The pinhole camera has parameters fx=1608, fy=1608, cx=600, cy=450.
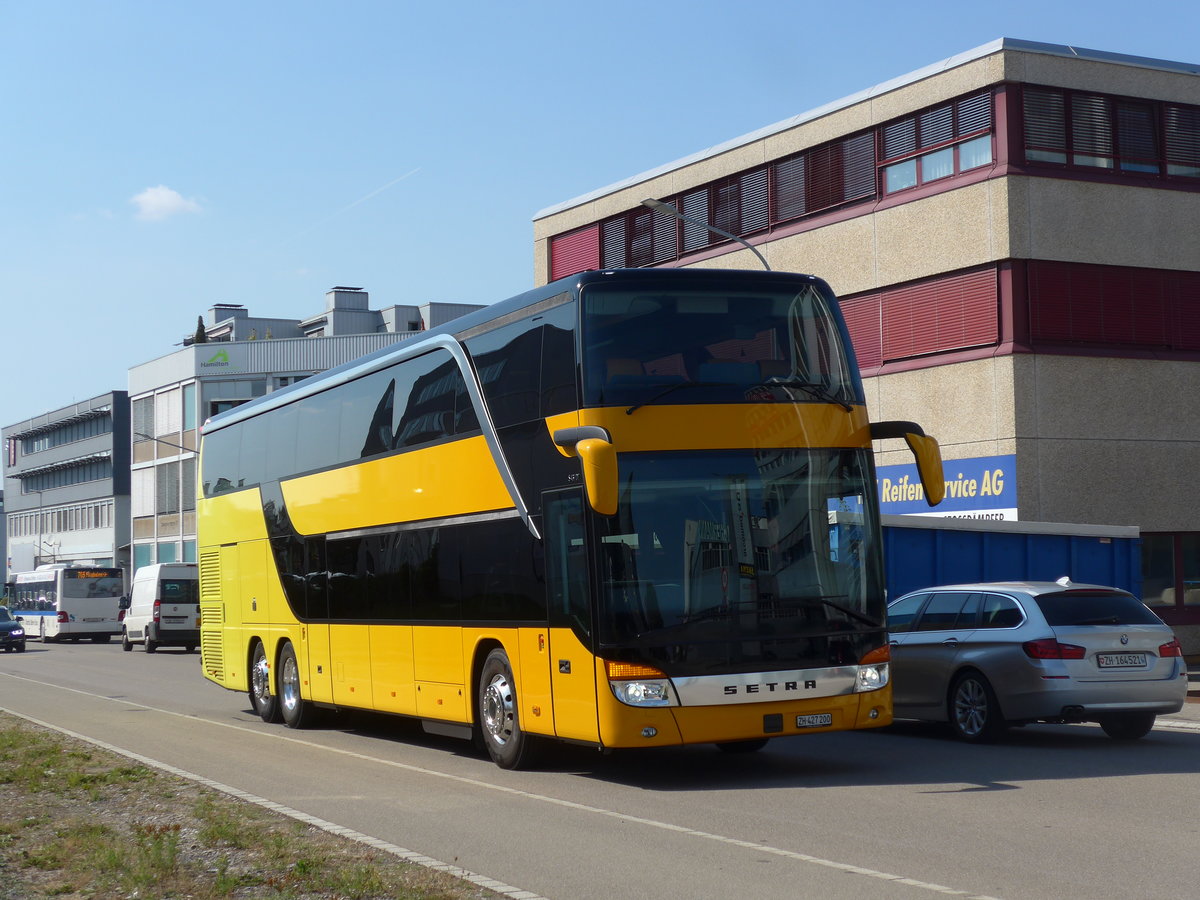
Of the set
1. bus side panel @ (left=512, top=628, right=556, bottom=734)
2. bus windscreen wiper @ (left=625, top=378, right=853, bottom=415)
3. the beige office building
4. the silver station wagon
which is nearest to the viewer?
bus windscreen wiper @ (left=625, top=378, right=853, bottom=415)

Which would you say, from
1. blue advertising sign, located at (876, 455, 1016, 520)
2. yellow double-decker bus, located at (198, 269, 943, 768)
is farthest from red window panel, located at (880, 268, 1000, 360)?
yellow double-decker bus, located at (198, 269, 943, 768)

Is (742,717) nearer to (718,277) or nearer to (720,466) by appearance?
(720,466)

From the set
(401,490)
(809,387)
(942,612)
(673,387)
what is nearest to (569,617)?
(673,387)

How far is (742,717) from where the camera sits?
12000mm

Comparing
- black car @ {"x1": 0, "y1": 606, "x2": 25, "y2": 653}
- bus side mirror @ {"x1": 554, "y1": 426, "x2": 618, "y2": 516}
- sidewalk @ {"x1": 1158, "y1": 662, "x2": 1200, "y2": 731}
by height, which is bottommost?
black car @ {"x1": 0, "y1": 606, "x2": 25, "y2": 653}

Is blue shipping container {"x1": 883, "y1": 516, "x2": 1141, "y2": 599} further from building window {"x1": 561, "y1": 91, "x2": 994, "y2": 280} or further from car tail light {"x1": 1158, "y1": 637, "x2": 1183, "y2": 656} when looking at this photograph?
building window {"x1": 561, "y1": 91, "x2": 994, "y2": 280}

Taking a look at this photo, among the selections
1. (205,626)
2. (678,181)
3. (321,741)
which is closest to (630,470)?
(321,741)

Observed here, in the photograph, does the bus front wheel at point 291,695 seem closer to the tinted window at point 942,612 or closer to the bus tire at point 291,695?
the bus tire at point 291,695

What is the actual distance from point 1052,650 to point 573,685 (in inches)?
186

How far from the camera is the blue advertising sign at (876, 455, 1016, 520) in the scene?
2917cm

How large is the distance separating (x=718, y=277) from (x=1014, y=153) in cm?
1858

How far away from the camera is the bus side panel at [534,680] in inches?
501

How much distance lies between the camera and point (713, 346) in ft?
41.0

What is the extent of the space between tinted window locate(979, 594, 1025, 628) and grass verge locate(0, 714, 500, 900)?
24.1ft
